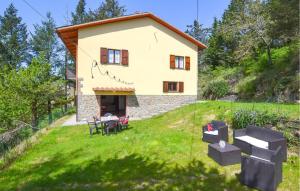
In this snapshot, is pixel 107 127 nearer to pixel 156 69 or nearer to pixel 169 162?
pixel 169 162

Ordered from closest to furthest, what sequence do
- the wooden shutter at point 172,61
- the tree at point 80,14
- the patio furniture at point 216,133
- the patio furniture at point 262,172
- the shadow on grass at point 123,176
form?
the patio furniture at point 262,172 < the shadow on grass at point 123,176 < the patio furniture at point 216,133 < the wooden shutter at point 172,61 < the tree at point 80,14

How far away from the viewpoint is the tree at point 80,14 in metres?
49.9

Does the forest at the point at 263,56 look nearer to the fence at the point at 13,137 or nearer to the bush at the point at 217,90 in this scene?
the bush at the point at 217,90

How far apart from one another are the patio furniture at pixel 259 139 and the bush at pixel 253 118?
1576mm

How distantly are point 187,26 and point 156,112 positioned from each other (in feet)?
143

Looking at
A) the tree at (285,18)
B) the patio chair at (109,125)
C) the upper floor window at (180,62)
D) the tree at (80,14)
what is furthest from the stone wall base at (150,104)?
the tree at (80,14)

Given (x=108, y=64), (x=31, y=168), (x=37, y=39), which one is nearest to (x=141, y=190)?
(x=31, y=168)

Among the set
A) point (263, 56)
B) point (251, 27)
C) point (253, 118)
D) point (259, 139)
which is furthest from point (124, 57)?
point (263, 56)

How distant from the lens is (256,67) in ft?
87.4

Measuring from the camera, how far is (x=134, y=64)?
2056cm

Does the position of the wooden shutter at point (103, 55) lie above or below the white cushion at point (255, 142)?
above

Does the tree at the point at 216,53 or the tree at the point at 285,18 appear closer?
the tree at the point at 285,18

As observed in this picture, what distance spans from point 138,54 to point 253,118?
11701 millimetres

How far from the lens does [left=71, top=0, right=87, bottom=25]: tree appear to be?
164 feet
